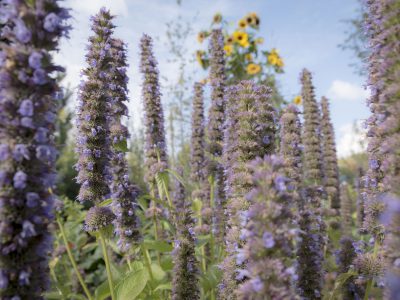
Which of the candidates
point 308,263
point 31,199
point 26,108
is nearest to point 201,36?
point 308,263

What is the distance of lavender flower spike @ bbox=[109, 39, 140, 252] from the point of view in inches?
233

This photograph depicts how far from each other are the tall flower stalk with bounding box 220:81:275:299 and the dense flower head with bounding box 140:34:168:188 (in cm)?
281

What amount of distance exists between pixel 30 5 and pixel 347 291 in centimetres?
447

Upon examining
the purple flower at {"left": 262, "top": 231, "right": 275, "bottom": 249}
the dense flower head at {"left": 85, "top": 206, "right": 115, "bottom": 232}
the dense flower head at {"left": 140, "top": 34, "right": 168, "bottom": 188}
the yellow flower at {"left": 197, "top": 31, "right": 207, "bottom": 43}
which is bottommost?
the purple flower at {"left": 262, "top": 231, "right": 275, "bottom": 249}

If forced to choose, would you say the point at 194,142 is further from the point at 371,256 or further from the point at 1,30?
the point at 1,30

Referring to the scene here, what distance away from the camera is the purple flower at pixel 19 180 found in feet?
9.43

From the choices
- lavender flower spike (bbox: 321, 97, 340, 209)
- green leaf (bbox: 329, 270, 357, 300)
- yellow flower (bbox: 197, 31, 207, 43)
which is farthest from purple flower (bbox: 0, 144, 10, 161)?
yellow flower (bbox: 197, 31, 207, 43)

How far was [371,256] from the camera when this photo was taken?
480cm

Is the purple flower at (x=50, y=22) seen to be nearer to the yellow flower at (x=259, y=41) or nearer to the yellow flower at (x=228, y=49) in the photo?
the yellow flower at (x=228, y=49)

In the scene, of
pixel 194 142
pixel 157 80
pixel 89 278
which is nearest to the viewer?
pixel 157 80

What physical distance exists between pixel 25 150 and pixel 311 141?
6.41m

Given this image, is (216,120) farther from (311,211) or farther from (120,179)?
(120,179)

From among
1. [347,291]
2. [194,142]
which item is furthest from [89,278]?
[347,291]

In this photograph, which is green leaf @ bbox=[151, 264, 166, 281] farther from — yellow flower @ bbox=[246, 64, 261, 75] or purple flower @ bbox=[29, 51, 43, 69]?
yellow flower @ bbox=[246, 64, 261, 75]
